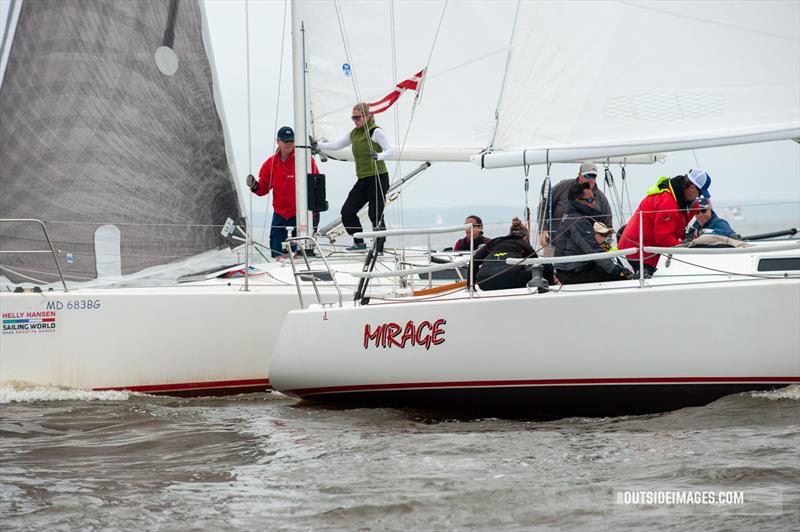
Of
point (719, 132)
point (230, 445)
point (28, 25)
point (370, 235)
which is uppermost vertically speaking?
point (28, 25)

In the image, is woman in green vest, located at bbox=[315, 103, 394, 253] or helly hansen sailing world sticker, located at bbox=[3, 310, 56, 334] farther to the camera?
woman in green vest, located at bbox=[315, 103, 394, 253]

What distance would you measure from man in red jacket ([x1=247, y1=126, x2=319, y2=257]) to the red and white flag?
115 centimetres

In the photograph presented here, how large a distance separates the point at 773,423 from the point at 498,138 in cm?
236

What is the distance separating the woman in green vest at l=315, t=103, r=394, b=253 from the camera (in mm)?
8383

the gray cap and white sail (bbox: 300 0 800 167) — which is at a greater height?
white sail (bbox: 300 0 800 167)

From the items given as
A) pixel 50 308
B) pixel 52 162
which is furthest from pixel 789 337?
pixel 52 162

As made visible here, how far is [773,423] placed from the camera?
16.6 feet

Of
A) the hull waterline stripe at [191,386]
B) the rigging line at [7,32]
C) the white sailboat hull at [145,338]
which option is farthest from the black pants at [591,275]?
the rigging line at [7,32]

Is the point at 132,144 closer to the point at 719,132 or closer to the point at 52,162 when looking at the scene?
the point at 52,162

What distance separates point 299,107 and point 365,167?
2.54 ft

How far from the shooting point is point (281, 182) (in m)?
9.53

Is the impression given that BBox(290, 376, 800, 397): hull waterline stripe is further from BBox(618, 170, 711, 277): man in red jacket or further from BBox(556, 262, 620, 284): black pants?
BBox(618, 170, 711, 277): man in red jacket

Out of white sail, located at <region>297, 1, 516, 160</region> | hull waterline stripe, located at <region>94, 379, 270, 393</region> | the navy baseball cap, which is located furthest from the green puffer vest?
hull waterline stripe, located at <region>94, 379, 270, 393</region>

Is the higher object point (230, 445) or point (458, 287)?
point (458, 287)
